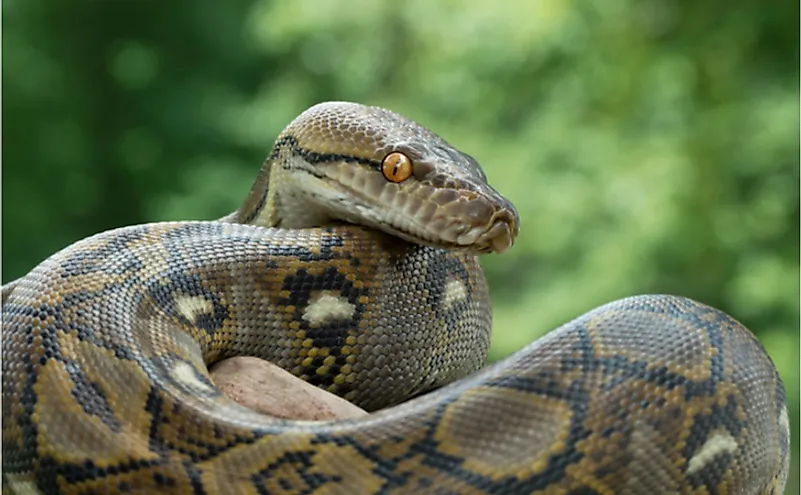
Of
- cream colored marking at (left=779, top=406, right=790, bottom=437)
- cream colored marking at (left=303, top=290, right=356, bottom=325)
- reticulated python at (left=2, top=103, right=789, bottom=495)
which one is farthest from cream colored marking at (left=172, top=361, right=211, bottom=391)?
cream colored marking at (left=779, top=406, right=790, bottom=437)

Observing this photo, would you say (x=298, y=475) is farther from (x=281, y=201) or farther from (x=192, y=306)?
(x=281, y=201)

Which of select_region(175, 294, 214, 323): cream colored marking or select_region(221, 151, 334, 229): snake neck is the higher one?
select_region(221, 151, 334, 229): snake neck

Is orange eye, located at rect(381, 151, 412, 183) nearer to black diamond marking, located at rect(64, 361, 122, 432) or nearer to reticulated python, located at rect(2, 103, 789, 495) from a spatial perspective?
reticulated python, located at rect(2, 103, 789, 495)

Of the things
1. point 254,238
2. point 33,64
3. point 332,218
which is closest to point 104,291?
point 254,238

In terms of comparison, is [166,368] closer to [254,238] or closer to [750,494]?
[254,238]

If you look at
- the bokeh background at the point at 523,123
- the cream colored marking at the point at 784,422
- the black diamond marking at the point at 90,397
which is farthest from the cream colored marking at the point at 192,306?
the bokeh background at the point at 523,123

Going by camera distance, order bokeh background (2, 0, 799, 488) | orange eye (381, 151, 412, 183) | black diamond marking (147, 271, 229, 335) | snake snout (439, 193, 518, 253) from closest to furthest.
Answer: black diamond marking (147, 271, 229, 335) → snake snout (439, 193, 518, 253) → orange eye (381, 151, 412, 183) → bokeh background (2, 0, 799, 488)

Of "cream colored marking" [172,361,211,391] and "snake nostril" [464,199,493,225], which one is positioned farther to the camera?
"snake nostril" [464,199,493,225]

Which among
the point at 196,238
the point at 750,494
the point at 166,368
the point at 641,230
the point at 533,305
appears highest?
the point at 196,238
